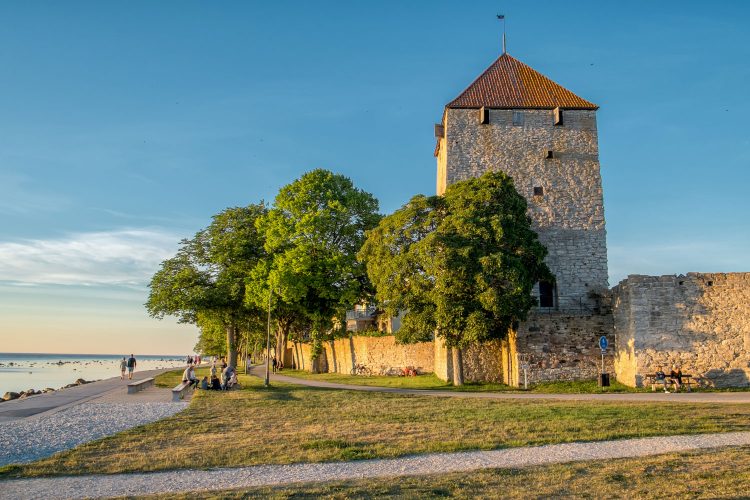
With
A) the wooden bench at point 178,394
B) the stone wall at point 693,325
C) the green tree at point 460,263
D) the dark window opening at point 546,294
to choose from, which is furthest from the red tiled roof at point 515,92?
the wooden bench at point 178,394

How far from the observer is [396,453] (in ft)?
29.5

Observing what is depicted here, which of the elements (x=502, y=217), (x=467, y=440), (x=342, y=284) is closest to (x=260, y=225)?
(x=342, y=284)

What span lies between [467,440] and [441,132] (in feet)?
71.9

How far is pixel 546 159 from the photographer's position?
27.3 m

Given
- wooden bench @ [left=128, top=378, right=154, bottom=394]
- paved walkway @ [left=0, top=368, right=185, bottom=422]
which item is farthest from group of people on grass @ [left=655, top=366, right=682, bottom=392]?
wooden bench @ [left=128, top=378, right=154, bottom=394]

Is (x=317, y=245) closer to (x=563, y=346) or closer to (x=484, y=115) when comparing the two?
(x=484, y=115)

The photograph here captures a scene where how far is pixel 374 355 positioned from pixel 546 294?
1039 cm

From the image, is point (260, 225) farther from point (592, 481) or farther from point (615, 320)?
point (592, 481)

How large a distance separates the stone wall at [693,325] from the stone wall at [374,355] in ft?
35.7

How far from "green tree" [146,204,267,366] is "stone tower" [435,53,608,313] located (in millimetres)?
13223

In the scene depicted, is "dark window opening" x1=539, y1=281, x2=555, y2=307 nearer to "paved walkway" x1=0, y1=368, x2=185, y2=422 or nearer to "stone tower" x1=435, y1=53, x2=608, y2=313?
"stone tower" x1=435, y1=53, x2=608, y2=313

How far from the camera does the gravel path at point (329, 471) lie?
7.00 meters

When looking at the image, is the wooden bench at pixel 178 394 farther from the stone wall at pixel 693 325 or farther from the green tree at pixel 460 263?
the stone wall at pixel 693 325

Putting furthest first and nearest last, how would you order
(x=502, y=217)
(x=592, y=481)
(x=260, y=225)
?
(x=260, y=225), (x=502, y=217), (x=592, y=481)
